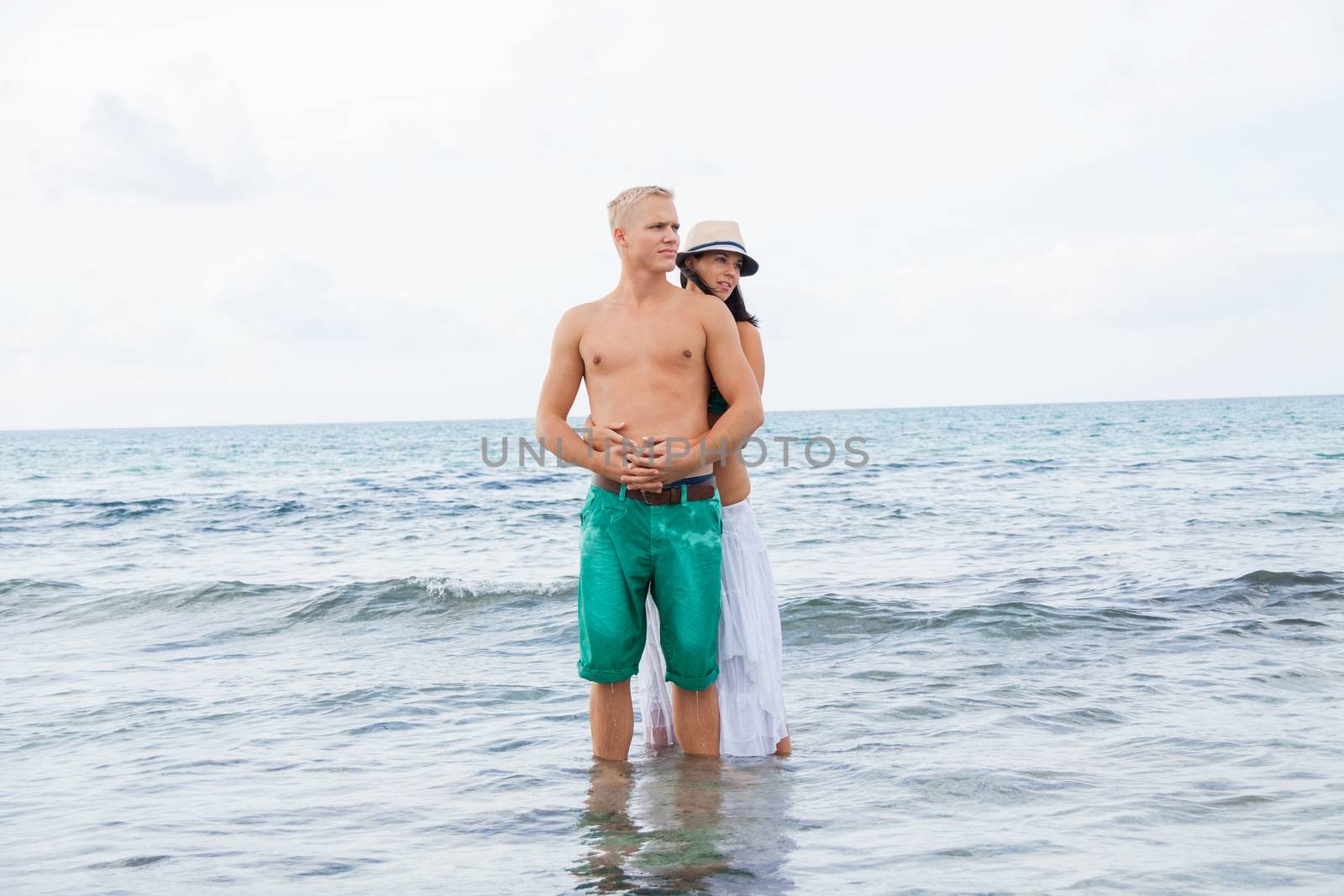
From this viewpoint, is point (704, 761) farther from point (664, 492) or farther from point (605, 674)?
point (664, 492)

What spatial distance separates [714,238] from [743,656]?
1.65 meters

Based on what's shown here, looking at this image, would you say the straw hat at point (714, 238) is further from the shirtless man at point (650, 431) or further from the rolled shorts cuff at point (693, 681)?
the rolled shorts cuff at point (693, 681)

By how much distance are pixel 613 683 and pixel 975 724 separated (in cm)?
192

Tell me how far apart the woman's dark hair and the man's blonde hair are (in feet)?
1.38

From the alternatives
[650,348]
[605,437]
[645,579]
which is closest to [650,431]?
[605,437]

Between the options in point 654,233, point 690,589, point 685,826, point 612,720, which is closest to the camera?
point 685,826

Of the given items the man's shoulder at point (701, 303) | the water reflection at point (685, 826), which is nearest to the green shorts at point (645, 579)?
the water reflection at point (685, 826)

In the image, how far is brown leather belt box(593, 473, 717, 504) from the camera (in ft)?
13.5

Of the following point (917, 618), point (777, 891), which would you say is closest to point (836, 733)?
point (777, 891)

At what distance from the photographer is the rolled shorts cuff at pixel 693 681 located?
14.3 feet

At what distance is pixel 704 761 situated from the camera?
4.56 m

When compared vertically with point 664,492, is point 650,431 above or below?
above

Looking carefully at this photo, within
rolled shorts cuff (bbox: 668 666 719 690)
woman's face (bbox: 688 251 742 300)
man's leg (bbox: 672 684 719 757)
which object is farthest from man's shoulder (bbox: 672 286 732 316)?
man's leg (bbox: 672 684 719 757)

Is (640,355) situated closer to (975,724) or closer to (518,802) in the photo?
(518,802)
